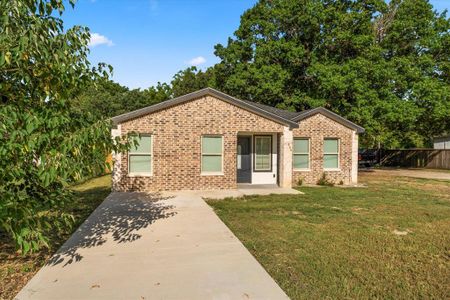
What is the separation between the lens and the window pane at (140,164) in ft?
40.9

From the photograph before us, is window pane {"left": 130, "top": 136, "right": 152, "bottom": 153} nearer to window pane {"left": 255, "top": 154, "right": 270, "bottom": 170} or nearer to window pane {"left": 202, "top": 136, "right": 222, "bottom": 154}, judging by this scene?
window pane {"left": 202, "top": 136, "right": 222, "bottom": 154}

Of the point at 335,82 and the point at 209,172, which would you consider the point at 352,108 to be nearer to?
the point at 335,82

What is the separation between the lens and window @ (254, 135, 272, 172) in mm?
14875

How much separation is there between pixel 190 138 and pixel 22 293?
922 cm

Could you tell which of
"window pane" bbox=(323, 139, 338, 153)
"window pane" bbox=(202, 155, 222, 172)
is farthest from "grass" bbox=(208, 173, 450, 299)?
"window pane" bbox=(323, 139, 338, 153)

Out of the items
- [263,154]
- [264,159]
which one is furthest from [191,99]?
[264,159]

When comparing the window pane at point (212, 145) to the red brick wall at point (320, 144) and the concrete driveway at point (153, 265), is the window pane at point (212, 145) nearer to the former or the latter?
the red brick wall at point (320, 144)

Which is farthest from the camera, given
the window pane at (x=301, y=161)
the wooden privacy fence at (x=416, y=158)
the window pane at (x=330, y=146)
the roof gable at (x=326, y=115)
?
the wooden privacy fence at (x=416, y=158)

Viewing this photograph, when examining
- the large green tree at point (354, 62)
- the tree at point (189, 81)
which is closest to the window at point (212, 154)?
the large green tree at point (354, 62)

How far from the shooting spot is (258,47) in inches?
969

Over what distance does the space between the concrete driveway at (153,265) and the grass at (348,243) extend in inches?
18.3

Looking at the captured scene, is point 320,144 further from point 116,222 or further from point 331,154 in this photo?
point 116,222

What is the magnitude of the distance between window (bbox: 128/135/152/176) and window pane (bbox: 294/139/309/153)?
719cm

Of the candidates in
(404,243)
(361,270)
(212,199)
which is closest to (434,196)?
(404,243)
